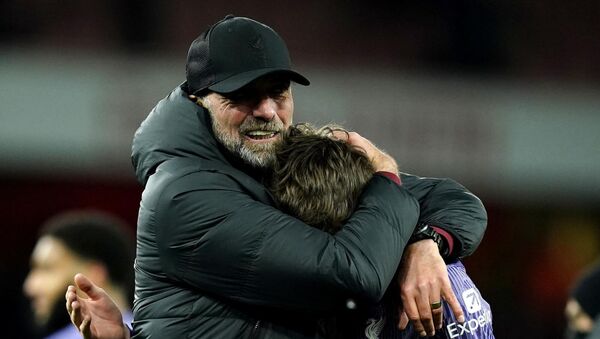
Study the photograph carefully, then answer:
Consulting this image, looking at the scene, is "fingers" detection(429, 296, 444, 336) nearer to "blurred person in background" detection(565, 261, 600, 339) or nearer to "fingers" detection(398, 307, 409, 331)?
"fingers" detection(398, 307, 409, 331)

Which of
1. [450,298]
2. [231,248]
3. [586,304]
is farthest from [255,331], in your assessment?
[586,304]

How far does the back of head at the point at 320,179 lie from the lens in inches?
112

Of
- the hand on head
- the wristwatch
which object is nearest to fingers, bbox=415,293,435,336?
the wristwatch

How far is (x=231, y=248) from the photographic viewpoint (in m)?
2.76

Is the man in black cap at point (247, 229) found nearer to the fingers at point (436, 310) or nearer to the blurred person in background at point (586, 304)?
the fingers at point (436, 310)

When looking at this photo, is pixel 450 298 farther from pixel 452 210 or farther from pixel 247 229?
pixel 247 229

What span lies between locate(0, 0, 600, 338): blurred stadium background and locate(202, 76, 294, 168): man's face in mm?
7224

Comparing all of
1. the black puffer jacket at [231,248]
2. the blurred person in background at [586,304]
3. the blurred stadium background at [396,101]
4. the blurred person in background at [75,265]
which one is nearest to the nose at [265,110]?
the black puffer jacket at [231,248]

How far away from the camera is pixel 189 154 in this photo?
2938 mm

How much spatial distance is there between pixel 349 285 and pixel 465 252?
51 centimetres

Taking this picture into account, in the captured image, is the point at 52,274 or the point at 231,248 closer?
the point at 231,248

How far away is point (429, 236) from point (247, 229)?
0.52 m

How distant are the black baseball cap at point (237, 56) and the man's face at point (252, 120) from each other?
37 millimetres

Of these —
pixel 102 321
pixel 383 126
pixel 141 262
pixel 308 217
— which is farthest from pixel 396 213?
pixel 383 126
